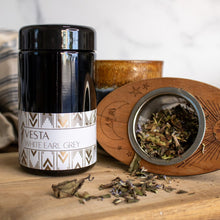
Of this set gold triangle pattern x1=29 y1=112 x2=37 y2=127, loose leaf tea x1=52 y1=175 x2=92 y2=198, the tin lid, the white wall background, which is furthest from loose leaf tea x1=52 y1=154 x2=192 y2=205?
the white wall background

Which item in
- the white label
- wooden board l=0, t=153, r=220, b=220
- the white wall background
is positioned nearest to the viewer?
wooden board l=0, t=153, r=220, b=220

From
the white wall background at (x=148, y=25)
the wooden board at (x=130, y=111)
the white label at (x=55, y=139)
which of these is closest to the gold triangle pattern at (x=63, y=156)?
the white label at (x=55, y=139)

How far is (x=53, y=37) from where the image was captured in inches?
21.7

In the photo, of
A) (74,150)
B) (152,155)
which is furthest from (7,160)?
(152,155)

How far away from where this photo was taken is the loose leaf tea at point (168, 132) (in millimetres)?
622

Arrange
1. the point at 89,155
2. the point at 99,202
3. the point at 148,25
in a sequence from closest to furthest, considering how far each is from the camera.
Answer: the point at 99,202, the point at 89,155, the point at 148,25

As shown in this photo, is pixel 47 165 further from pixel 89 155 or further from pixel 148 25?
pixel 148 25

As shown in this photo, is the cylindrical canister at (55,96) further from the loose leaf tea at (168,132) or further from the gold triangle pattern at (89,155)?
the loose leaf tea at (168,132)

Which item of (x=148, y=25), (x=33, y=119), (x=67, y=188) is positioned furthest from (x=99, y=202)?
(x=148, y=25)

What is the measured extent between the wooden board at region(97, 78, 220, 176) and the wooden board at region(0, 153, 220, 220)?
1.3 inches

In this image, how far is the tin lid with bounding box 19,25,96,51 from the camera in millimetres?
553

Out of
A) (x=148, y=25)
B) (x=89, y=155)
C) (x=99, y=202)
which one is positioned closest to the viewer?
(x=99, y=202)

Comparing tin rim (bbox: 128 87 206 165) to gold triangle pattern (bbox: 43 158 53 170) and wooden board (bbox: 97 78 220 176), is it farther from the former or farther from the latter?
gold triangle pattern (bbox: 43 158 53 170)

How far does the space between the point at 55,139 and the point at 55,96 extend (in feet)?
0.24
